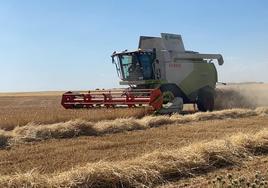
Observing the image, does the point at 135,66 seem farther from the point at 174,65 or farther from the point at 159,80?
the point at 174,65

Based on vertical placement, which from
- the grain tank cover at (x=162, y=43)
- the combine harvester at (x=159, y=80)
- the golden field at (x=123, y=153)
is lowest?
the golden field at (x=123, y=153)

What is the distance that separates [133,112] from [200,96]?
5.89 meters

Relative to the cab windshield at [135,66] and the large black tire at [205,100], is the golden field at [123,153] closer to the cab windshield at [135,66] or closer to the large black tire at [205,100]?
the cab windshield at [135,66]

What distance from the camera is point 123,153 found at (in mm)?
8688

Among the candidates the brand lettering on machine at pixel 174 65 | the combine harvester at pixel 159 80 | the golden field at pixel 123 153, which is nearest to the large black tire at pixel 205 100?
the combine harvester at pixel 159 80

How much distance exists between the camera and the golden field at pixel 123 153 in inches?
247

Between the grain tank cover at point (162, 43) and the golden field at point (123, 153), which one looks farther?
the grain tank cover at point (162, 43)

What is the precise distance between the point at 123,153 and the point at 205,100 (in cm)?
1313

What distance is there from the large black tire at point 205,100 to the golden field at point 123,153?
615 centimetres

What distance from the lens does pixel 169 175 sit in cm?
686

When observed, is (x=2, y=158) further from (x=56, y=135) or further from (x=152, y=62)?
(x=152, y=62)

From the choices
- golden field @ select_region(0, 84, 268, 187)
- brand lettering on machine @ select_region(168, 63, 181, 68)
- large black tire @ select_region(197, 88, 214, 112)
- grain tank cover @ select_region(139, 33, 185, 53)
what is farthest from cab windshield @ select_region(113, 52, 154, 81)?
golden field @ select_region(0, 84, 268, 187)

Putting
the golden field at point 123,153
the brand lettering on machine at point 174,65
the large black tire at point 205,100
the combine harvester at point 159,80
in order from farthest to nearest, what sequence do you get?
1. the large black tire at point 205,100
2. the brand lettering on machine at point 174,65
3. the combine harvester at point 159,80
4. the golden field at point 123,153

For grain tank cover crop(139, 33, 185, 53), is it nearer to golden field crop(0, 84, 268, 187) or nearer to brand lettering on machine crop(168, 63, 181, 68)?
brand lettering on machine crop(168, 63, 181, 68)
